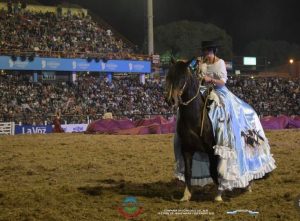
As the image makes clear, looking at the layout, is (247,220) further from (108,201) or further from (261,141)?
(261,141)

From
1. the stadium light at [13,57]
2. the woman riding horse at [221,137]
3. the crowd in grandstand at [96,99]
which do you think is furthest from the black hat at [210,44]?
the stadium light at [13,57]

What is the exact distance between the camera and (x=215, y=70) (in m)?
7.25

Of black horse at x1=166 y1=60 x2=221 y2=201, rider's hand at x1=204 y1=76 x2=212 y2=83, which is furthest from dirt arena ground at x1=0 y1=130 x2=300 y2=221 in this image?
rider's hand at x1=204 y1=76 x2=212 y2=83

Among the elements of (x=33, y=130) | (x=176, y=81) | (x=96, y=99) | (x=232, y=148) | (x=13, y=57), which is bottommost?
(x=33, y=130)

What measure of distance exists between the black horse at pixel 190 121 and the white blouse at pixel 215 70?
1.45 feet

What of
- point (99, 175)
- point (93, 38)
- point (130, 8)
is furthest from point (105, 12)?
point (99, 175)

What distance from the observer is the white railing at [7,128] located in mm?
25219

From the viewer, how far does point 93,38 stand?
130 ft

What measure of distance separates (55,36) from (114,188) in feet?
98.7

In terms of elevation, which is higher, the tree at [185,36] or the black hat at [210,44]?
the tree at [185,36]

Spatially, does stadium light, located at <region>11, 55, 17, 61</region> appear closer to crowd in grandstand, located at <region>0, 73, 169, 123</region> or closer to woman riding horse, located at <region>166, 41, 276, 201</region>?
crowd in grandstand, located at <region>0, 73, 169, 123</region>

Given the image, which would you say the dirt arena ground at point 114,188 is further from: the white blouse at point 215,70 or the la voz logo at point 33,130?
the la voz logo at point 33,130

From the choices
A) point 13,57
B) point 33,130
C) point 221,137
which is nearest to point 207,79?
point 221,137

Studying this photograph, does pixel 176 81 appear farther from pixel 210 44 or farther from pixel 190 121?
pixel 210 44
